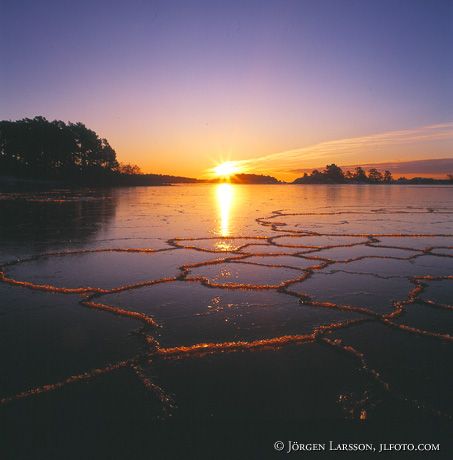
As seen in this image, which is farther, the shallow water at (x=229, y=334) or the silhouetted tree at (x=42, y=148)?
the silhouetted tree at (x=42, y=148)

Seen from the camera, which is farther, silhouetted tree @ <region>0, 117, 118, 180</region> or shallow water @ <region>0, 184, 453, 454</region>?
silhouetted tree @ <region>0, 117, 118, 180</region>

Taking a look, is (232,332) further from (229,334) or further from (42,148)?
(42,148)

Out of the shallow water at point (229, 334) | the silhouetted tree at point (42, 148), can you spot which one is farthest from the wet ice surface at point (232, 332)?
the silhouetted tree at point (42, 148)

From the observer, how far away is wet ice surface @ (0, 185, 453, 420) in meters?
2.11

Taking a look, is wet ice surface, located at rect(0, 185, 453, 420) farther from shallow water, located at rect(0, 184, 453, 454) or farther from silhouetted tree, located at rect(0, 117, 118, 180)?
silhouetted tree, located at rect(0, 117, 118, 180)

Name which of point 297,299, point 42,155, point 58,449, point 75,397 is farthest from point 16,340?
point 42,155

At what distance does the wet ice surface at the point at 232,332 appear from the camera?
2.11 metres

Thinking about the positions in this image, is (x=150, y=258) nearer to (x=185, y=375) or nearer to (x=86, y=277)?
(x=86, y=277)

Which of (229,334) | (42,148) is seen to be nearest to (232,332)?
(229,334)

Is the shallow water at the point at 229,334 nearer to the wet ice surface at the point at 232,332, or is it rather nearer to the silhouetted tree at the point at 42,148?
the wet ice surface at the point at 232,332

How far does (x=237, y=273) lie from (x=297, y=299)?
4.25 ft

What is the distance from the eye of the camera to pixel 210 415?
195 centimetres

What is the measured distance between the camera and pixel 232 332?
2.98 m

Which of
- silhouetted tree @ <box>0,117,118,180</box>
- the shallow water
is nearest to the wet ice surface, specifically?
the shallow water
